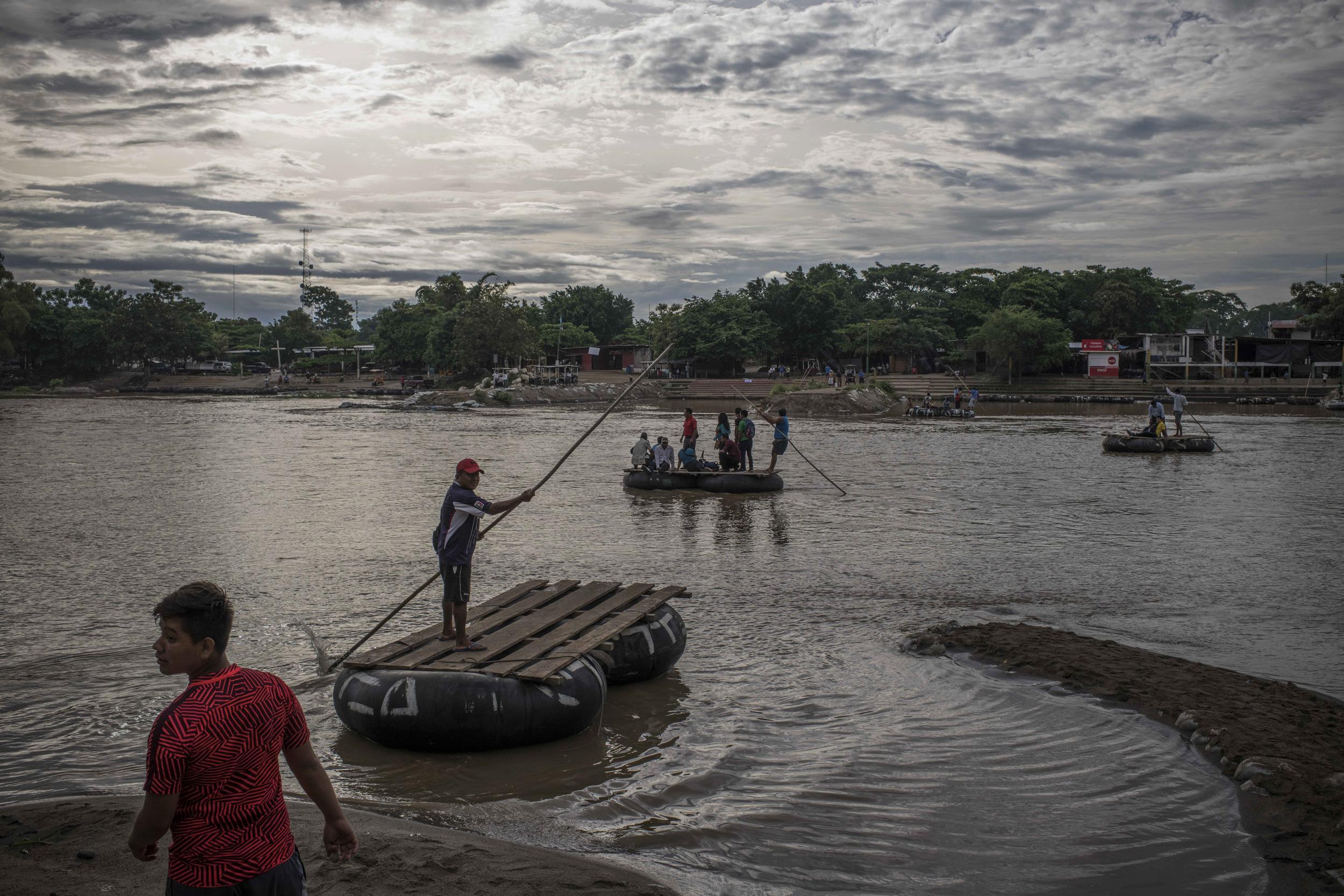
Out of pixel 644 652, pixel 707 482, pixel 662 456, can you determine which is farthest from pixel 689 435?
pixel 644 652

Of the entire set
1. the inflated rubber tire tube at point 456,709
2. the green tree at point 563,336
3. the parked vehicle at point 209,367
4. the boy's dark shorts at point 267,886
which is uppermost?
the green tree at point 563,336

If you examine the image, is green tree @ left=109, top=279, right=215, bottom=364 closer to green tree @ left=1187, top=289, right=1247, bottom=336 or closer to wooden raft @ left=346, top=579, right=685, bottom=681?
wooden raft @ left=346, top=579, right=685, bottom=681

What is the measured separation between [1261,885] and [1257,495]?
18.2 meters

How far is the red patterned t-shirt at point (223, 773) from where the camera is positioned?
304cm

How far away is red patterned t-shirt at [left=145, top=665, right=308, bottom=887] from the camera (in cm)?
304

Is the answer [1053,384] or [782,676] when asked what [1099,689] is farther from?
[1053,384]

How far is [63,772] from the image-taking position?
652 cm

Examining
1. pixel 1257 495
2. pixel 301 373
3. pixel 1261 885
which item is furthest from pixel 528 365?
pixel 1261 885

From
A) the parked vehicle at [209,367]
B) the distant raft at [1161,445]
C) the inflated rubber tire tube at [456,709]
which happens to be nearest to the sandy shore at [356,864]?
the inflated rubber tire tube at [456,709]

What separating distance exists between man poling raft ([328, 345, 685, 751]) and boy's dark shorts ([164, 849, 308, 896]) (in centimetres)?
335

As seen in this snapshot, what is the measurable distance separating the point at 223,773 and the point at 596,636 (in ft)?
15.6

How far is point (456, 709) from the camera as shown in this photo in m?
6.76

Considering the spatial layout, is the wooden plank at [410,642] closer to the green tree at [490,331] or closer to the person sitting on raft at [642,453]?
the person sitting on raft at [642,453]

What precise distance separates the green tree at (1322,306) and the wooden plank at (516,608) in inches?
2920
